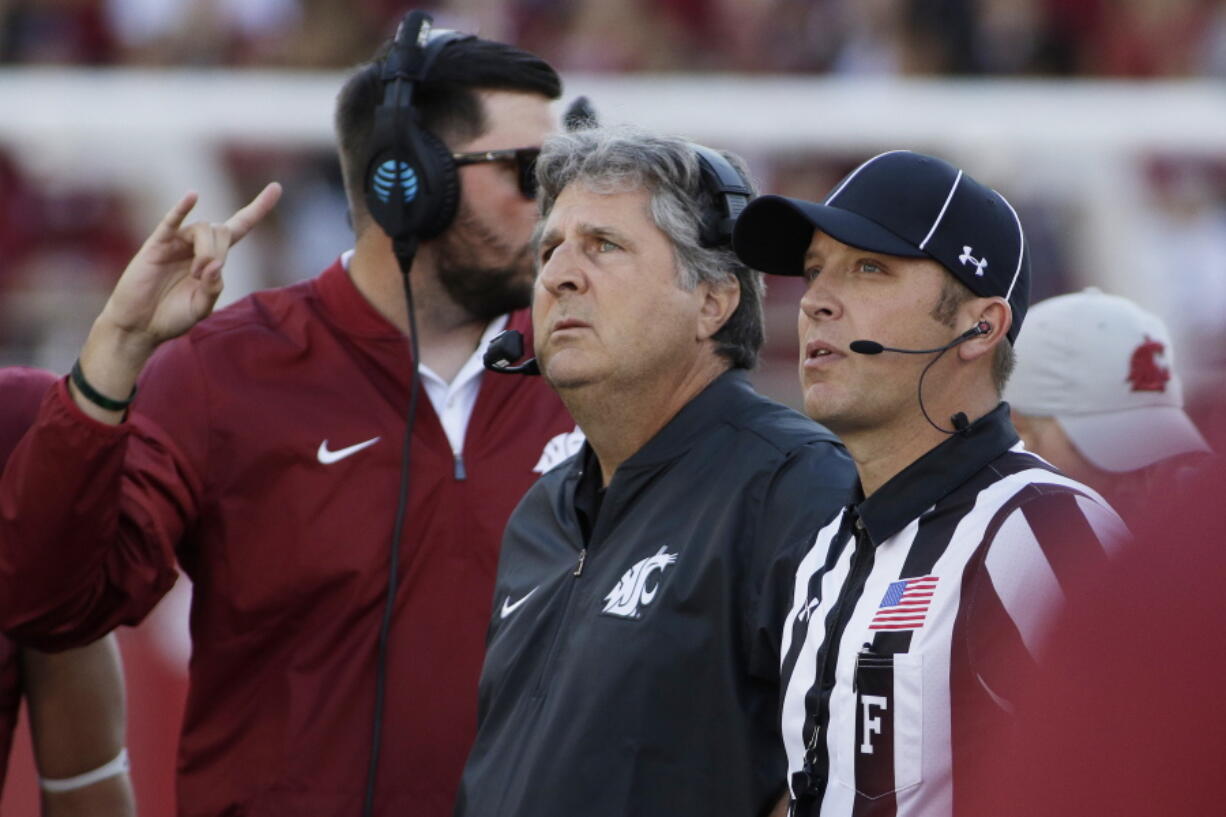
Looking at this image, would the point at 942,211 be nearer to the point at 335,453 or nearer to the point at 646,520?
the point at 646,520

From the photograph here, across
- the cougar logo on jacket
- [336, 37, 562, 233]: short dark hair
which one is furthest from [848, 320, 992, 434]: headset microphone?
[336, 37, 562, 233]: short dark hair

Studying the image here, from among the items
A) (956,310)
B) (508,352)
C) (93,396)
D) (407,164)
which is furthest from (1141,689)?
(407,164)

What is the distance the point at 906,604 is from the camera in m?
1.98

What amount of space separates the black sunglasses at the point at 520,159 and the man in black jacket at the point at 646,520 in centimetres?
31

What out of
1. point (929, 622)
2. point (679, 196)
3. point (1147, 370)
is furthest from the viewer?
point (1147, 370)

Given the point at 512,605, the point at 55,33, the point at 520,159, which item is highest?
the point at 520,159

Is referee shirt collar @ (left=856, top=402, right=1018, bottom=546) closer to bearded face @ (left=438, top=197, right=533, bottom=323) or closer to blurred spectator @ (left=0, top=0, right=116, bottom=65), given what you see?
bearded face @ (left=438, top=197, right=533, bottom=323)

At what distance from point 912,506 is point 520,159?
1.29 meters

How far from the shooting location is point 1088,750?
97 centimetres

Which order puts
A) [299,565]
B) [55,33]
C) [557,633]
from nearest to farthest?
1. [557,633]
2. [299,565]
3. [55,33]

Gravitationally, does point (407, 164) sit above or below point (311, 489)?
above

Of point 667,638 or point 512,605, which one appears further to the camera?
point 512,605

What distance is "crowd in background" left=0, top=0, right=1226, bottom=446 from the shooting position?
743cm

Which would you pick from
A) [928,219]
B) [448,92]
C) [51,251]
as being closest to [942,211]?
[928,219]
